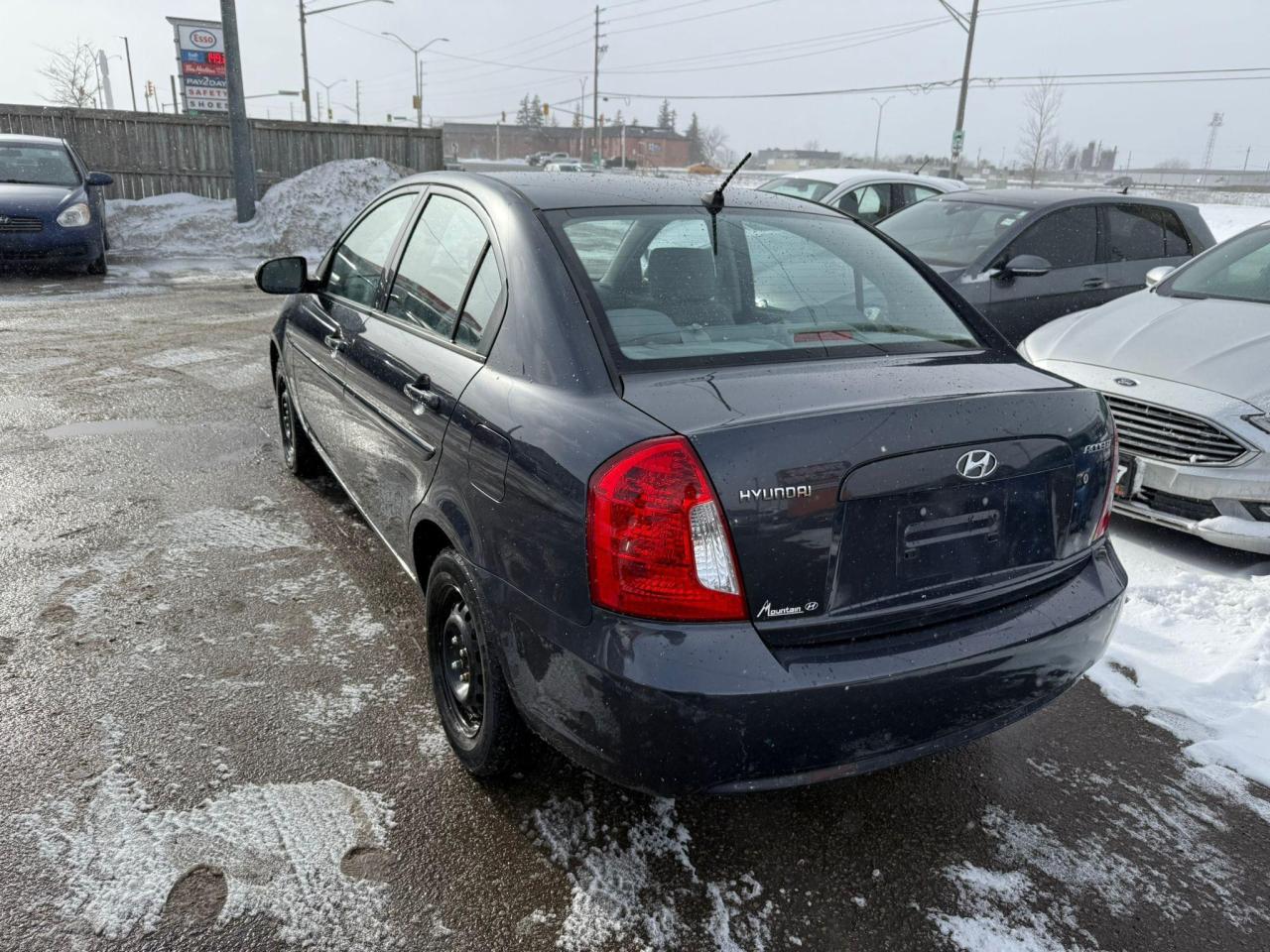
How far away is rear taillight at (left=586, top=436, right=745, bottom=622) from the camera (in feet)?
6.37

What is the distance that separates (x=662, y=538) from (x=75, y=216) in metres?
12.9

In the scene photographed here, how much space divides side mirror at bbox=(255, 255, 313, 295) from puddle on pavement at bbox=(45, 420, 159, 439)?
2.46 m

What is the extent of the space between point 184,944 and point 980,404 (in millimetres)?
2202

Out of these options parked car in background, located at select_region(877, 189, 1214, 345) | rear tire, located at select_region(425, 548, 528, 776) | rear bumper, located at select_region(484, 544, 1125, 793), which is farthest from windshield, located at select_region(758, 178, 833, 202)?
rear bumper, located at select_region(484, 544, 1125, 793)

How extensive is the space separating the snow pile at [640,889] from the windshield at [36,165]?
13333mm

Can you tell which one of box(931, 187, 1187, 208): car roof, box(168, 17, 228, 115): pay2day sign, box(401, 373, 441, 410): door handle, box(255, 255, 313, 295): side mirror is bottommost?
box(401, 373, 441, 410): door handle

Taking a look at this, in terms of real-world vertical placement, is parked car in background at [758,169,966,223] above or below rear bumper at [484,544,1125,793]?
above

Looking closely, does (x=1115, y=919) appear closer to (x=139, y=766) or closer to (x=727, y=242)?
(x=727, y=242)

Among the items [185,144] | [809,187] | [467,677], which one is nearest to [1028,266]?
[467,677]

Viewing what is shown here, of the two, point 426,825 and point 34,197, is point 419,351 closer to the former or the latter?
point 426,825

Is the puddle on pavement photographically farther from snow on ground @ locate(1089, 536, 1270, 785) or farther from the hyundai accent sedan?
snow on ground @ locate(1089, 536, 1270, 785)

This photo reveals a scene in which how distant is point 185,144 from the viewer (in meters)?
19.1

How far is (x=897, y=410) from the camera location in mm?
2096

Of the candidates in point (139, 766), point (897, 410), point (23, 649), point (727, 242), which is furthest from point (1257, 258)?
point (23, 649)
